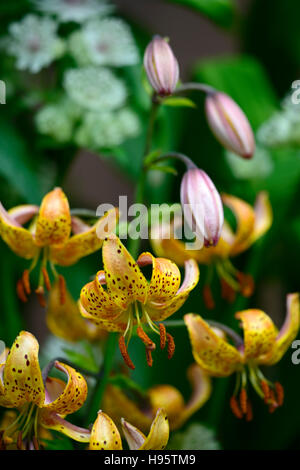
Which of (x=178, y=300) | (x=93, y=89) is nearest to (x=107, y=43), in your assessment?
(x=93, y=89)

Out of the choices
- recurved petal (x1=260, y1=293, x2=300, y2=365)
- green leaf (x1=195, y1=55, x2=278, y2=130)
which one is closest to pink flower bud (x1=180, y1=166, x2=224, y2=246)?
recurved petal (x1=260, y1=293, x2=300, y2=365)

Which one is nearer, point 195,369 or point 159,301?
point 159,301

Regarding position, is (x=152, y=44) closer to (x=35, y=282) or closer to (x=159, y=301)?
(x=159, y=301)

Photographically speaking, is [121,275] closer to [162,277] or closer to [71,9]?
[162,277]

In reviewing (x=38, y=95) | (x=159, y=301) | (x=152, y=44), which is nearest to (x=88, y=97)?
(x=38, y=95)

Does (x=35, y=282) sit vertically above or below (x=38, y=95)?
below

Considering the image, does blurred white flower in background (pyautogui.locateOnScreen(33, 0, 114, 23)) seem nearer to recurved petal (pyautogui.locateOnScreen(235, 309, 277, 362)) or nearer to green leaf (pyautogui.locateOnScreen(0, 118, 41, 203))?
green leaf (pyautogui.locateOnScreen(0, 118, 41, 203))

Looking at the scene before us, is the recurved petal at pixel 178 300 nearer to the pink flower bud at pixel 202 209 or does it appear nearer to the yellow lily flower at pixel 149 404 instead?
the pink flower bud at pixel 202 209

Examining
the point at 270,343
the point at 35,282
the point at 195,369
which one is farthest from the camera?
the point at 35,282
